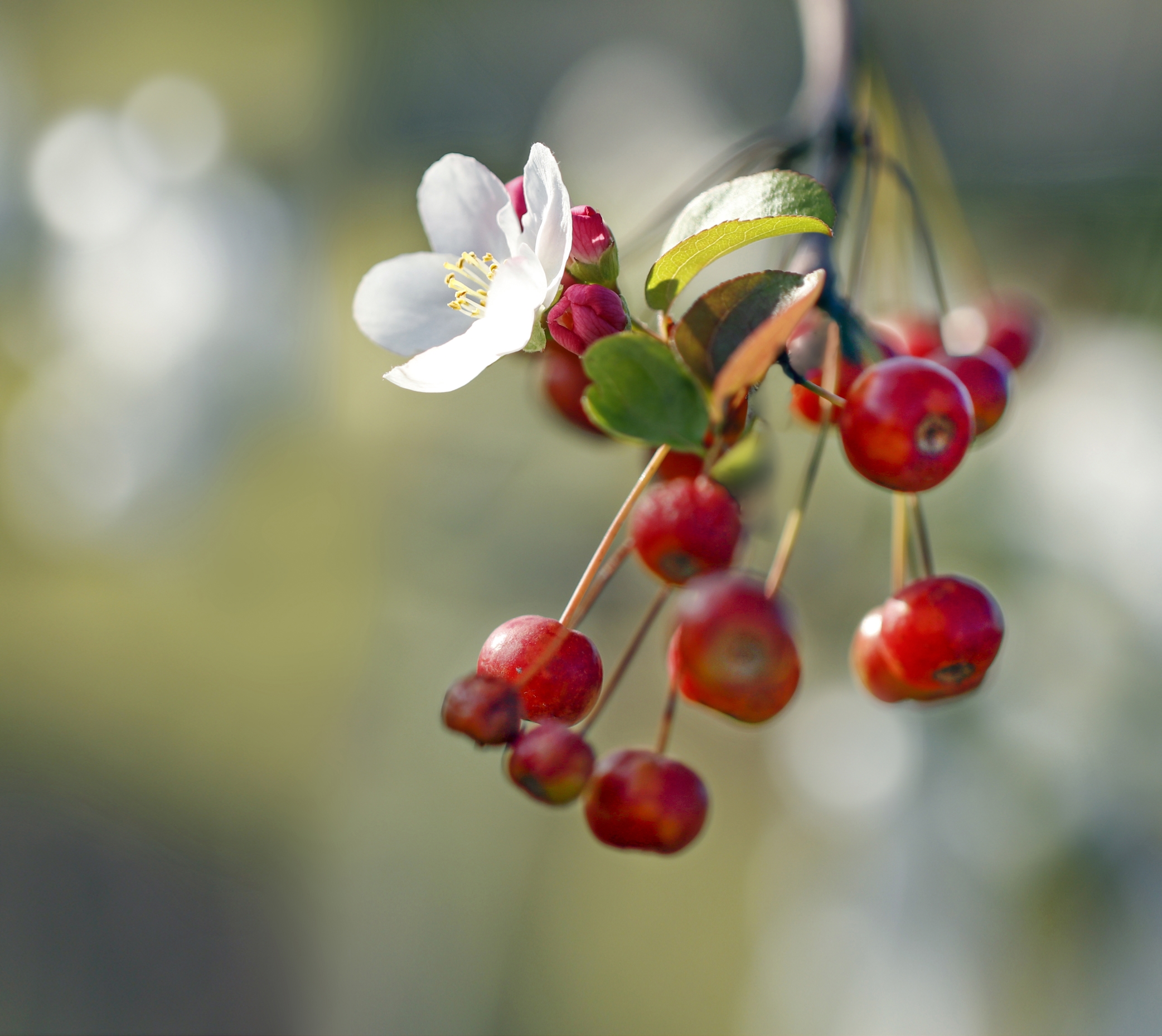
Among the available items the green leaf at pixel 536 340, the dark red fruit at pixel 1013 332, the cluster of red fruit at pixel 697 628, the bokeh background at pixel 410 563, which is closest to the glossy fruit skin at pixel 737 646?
the cluster of red fruit at pixel 697 628

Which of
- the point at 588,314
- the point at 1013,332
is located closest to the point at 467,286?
the point at 588,314

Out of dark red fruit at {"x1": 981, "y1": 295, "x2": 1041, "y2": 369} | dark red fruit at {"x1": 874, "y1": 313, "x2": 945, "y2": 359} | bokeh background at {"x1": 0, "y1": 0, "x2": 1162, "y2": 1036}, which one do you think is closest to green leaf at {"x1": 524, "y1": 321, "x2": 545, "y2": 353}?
dark red fruit at {"x1": 874, "y1": 313, "x2": 945, "y2": 359}

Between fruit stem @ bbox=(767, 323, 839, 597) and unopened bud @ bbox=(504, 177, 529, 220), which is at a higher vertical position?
unopened bud @ bbox=(504, 177, 529, 220)

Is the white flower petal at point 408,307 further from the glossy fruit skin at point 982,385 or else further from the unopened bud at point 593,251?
the glossy fruit skin at point 982,385

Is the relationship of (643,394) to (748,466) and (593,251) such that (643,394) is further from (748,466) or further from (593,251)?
(748,466)

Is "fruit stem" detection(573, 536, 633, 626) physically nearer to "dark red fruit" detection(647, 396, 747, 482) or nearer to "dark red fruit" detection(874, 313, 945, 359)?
"dark red fruit" detection(647, 396, 747, 482)

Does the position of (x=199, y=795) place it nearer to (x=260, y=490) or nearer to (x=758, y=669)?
(x=260, y=490)

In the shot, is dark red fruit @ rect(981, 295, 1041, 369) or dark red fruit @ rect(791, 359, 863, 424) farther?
dark red fruit @ rect(981, 295, 1041, 369)
